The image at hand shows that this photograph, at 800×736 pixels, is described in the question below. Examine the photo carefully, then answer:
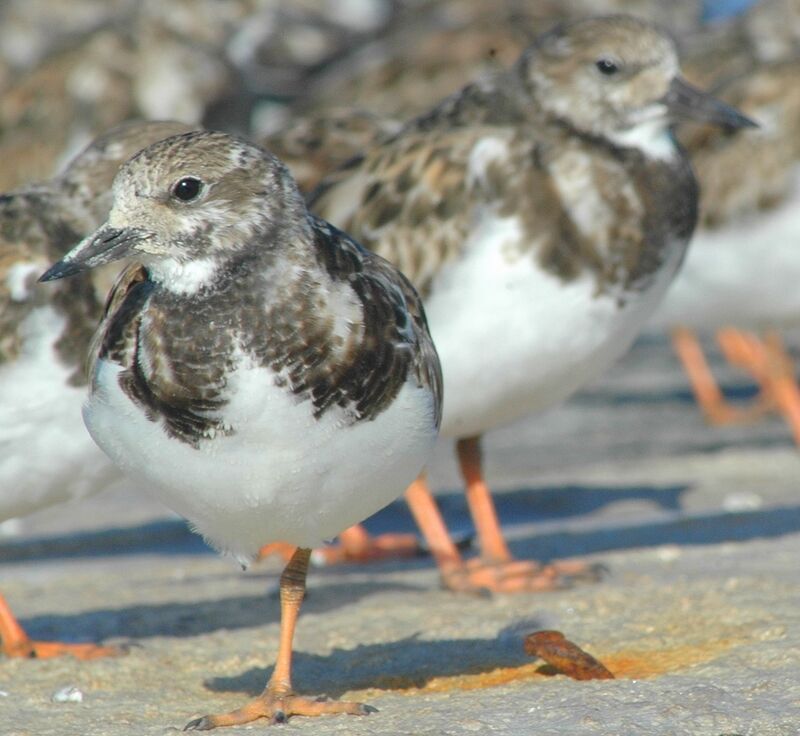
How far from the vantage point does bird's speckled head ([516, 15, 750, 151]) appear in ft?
19.7

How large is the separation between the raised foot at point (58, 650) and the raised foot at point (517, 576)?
4.20ft

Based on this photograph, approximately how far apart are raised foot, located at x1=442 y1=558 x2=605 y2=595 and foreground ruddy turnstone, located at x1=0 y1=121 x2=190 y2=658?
4.02 ft

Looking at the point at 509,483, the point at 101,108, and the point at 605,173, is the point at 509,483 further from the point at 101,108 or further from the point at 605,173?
the point at 101,108

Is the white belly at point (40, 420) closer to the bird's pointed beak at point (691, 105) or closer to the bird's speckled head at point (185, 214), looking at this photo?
the bird's speckled head at point (185, 214)

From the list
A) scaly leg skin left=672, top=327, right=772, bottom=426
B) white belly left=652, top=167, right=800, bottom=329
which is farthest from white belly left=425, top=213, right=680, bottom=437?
scaly leg skin left=672, top=327, right=772, bottom=426

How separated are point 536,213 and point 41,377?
1.69 m

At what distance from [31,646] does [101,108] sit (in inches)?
220

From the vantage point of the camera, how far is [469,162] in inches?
230

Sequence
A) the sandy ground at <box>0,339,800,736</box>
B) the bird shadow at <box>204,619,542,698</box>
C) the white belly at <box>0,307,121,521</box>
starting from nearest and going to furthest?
1. the sandy ground at <box>0,339,800,736</box>
2. the bird shadow at <box>204,619,542,698</box>
3. the white belly at <box>0,307,121,521</box>

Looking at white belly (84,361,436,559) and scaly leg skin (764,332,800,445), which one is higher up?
white belly (84,361,436,559)

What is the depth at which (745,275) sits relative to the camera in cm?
823

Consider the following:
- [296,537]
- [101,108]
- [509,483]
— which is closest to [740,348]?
[509,483]

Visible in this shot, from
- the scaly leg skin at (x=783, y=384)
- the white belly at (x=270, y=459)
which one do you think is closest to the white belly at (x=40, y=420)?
the white belly at (x=270, y=459)

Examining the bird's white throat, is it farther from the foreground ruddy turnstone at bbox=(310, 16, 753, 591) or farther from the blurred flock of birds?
the foreground ruddy turnstone at bbox=(310, 16, 753, 591)
